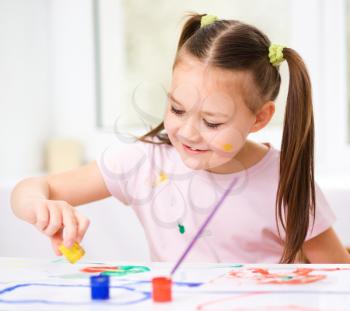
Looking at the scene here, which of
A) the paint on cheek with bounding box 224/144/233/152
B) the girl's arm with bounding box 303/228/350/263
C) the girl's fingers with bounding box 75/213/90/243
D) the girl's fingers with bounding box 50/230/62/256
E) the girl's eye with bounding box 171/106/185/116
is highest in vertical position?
the girl's eye with bounding box 171/106/185/116

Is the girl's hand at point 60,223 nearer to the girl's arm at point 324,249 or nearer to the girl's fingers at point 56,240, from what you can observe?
the girl's fingers at point 56,240

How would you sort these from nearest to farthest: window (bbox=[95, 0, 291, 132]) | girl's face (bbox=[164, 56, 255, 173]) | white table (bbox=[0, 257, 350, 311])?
white table (bbox=[0, 257, 350, 311]) → girl's face (bbox=[164, 56, 255, 173]) → window (bbox=[95, 0, 291, 132])

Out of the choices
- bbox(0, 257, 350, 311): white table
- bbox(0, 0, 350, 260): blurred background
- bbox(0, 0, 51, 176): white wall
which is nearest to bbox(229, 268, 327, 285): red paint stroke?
bbox(0, 257, 350, 311): white table

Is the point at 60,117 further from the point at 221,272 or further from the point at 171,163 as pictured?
the point at 221,272

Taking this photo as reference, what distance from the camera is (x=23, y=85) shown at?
6.16 ft

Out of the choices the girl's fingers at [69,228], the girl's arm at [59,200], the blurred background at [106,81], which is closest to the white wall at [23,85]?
the blurred background at [106,81]

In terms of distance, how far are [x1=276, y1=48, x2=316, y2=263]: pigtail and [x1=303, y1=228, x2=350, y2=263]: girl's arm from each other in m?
0.06

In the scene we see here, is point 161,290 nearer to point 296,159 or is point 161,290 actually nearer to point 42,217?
point 42,217

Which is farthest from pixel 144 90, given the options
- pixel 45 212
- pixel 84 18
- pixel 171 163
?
pixel 45 212

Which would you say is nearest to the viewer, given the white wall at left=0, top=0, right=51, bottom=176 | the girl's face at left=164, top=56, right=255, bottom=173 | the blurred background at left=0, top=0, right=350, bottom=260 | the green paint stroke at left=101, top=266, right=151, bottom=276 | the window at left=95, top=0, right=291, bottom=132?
the green paint stroke at left=101, top=266, right=151, bottom=276

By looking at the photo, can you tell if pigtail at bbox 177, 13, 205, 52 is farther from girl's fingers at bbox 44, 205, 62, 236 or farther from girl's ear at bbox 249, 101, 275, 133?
girl's fingers at bbox 44, 205, 62, 236

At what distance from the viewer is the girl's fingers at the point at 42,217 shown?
765 mm

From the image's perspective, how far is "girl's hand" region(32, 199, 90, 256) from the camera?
0.73 m

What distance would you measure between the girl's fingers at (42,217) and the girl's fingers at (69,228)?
0.09ft
